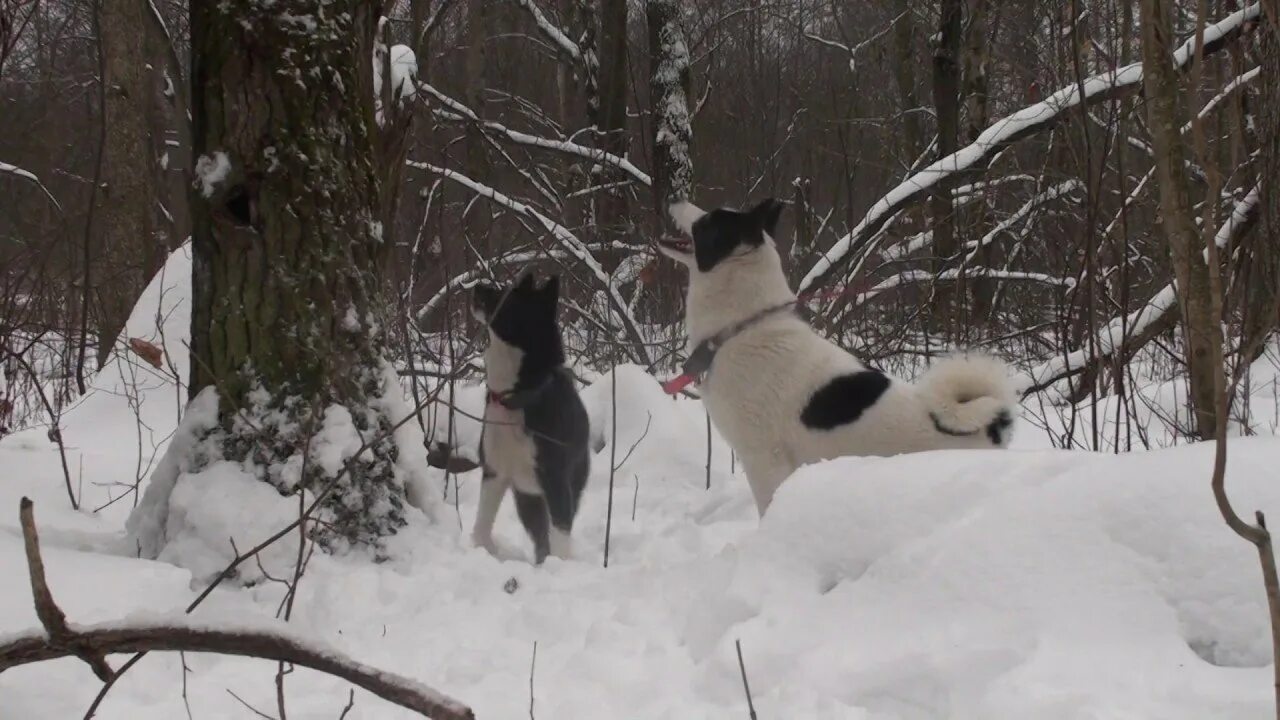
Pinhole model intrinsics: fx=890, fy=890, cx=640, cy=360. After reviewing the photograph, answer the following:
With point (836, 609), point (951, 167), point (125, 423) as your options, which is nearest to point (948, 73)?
point (951, 167)

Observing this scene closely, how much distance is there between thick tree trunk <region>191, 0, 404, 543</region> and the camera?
114 inches

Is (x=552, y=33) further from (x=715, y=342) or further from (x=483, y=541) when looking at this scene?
(x=483, y=541)

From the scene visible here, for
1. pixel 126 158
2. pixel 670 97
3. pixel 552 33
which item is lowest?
pixel 126 158

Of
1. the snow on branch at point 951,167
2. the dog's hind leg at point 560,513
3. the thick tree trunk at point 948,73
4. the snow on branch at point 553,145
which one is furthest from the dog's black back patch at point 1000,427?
the thick tree trunk at point 948,73

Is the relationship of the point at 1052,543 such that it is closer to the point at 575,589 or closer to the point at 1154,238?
the point at 575,589

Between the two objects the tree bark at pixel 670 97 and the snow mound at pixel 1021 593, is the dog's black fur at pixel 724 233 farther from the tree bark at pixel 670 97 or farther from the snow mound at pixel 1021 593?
the tree bark at pixel 670 97

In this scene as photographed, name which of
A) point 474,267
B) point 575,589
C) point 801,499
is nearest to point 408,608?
point 575,589

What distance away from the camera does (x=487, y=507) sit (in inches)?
152

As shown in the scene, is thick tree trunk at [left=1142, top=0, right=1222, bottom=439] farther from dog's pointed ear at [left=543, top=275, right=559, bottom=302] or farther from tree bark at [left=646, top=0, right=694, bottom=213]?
tree bark at [left=646, top=0, right=694, bottom=213]

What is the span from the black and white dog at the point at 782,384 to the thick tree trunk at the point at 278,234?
4.75 ft

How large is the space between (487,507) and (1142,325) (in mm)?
3344

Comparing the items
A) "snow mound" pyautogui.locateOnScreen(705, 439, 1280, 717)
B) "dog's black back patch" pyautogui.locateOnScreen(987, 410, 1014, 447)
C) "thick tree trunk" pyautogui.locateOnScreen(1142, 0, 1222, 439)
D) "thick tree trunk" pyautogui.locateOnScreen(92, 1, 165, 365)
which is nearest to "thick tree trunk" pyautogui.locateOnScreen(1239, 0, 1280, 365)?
"thick tree trunk" pyautogui.locateOnScreen(1142, 0, 1222, 439)

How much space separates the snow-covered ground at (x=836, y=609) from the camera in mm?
1562

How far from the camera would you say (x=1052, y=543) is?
5.81ft
